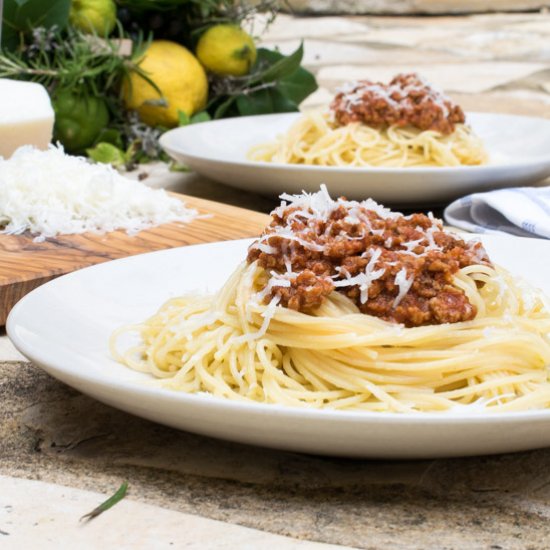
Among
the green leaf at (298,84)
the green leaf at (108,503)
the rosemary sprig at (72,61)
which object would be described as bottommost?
the green leaf at (298,84)

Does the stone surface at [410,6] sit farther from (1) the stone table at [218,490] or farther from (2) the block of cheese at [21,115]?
(1) the stone table at [218,490]

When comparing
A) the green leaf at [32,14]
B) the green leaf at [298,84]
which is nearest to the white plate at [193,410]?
the green leaf at [32,14]

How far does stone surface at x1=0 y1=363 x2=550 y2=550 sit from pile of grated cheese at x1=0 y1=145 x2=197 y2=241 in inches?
32.4

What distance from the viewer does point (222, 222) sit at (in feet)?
8.37

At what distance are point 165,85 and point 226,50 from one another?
267mm

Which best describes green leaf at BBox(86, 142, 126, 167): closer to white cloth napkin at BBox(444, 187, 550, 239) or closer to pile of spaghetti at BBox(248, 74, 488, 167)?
pile of spaghetti at BBox(248, 74, 488, 167)

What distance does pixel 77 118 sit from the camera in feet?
12.0

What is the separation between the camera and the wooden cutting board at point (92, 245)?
6.76 feet

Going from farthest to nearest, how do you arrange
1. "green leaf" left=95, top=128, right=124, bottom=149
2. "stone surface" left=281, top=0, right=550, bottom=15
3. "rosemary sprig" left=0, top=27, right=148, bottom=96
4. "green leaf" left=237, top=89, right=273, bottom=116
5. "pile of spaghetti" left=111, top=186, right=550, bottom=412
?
"stone surface" left=281, top=0, right=550, bottom=15 < "green leaf" left=237, top=89, right=273, bottom=116 < "green leaf" left=95, top=128, right=124, bottom=149 < "rosemary sprig" left=0, top=27, right=148, bottom=96 < "pile of spaghetti" left=111, top=186, right=550, bottom=412

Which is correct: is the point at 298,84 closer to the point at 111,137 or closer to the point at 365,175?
the point at 111,137

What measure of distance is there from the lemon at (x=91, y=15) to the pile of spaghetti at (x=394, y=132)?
81 centimetres

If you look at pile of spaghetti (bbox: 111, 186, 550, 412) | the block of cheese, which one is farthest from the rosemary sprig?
pile of spaghetti (bbox: 111, 186, 550, 412)

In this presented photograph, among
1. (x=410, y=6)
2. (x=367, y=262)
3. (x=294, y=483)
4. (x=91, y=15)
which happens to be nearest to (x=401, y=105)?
(x=91, y=15)

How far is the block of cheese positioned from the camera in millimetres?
2910
